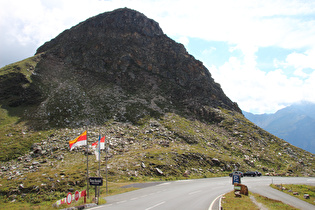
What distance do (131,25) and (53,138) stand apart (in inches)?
3145

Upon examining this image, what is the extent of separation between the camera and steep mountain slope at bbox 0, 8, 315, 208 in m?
45.1

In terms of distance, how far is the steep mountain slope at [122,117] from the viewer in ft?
148

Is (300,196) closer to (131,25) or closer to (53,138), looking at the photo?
(53,138)

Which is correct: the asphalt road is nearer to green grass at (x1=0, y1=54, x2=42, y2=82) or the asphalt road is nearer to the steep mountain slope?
the steep mountain slope

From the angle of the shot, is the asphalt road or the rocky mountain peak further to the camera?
the rocky mountain peak

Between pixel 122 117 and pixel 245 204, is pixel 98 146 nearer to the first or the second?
pixel 245 204

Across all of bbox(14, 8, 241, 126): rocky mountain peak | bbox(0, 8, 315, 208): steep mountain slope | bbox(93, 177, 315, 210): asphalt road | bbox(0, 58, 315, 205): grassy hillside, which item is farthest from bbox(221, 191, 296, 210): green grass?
bbox(14, 8, 241, 126): rocky mountain peak

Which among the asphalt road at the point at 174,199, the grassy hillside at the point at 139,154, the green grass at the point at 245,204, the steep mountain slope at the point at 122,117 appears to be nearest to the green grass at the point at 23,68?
the steep mountain slope at the point at 122,117

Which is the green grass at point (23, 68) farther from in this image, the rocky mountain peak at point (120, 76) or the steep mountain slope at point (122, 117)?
the rocky mountain peak at point (120, 76)

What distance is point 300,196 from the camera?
32469 mm

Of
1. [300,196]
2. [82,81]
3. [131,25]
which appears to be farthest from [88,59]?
[300,196]

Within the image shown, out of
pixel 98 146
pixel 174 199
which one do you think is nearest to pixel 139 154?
pixel 98 146

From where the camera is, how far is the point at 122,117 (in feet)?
240

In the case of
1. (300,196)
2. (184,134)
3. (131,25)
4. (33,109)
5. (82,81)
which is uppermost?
(131,25)
